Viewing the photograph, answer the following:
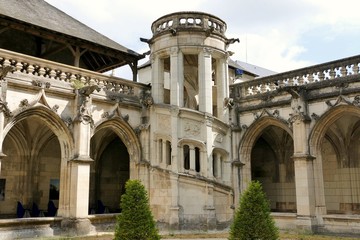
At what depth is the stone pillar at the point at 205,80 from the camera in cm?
1471

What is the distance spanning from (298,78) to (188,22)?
14.3 ft

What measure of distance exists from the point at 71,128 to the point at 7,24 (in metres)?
3.79

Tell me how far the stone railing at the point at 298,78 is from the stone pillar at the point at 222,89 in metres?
0.82

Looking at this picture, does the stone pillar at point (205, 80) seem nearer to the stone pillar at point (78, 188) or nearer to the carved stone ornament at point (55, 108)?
the stone pillar at point (78, 188)

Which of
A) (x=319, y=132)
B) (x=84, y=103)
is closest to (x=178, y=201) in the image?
(x=84, y=103)

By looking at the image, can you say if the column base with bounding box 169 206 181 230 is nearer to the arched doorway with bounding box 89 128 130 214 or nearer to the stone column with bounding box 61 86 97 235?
the stone column with bounding box 61 86 97 235

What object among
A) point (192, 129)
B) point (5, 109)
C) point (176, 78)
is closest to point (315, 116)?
point (192, 129)

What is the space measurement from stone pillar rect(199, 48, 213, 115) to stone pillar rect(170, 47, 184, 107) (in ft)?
2.29

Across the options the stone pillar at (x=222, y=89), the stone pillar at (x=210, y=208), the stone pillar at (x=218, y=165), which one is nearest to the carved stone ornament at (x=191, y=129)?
the stone pillar at (x=218, y=165)

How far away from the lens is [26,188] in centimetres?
1525

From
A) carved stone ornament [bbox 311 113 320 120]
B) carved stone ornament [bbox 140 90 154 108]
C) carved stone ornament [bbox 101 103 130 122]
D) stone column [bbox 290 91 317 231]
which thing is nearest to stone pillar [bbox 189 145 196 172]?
carved stone ornament [bbox 140 90 154 108]

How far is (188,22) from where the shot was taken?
48.7 feet

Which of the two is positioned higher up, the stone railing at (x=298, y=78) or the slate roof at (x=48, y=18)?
the slate roof at (x=48, y=18)

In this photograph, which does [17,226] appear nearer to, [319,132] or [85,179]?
[85,179]
